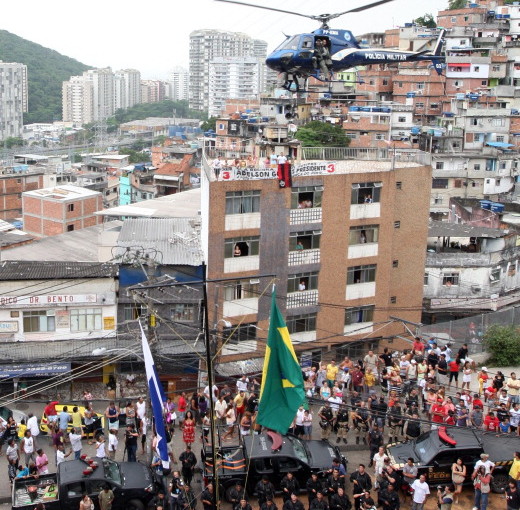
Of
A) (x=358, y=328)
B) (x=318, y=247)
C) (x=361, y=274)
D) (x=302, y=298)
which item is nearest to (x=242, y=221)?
(x=318, y=247)

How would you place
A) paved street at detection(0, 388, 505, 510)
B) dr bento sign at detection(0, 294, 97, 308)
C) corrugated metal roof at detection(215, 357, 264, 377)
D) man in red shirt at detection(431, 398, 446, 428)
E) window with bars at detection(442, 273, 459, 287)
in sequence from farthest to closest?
window with bars at detection(442, 273, 459, 287) < corrugated metal roof at detection(215, 357, 264, 377) < dr bento sign at detection(0, 294, 97, 308) < man in red shirt at detection(431, 398, 446, 428) < paved street at detection(0, 388, 505, 510)

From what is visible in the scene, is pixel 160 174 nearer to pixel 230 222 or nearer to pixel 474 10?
pixel 474 10

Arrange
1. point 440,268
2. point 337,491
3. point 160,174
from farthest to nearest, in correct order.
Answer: point 160,174
point 440,268
point 337,491

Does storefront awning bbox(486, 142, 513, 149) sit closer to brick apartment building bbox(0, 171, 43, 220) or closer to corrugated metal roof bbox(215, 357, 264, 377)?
corrugated metal roof bbox(215, 357, 264, 377)

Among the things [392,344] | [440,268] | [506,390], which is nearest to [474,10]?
[440,268]

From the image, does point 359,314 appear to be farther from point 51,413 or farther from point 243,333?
point 51,413

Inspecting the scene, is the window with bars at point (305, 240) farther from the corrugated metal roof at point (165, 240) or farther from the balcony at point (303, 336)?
the corrugated metal roof at point (165, 240)

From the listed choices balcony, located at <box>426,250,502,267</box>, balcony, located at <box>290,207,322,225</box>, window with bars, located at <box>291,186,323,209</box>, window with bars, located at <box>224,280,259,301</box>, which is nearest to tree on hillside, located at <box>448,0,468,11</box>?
balcony, located at <box>426,250,502,267</box>
